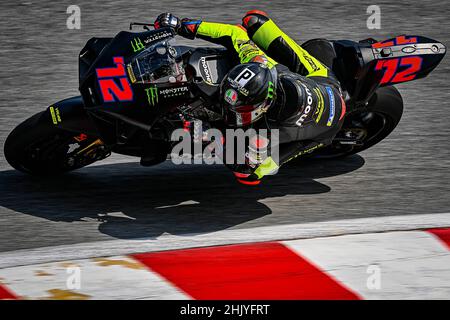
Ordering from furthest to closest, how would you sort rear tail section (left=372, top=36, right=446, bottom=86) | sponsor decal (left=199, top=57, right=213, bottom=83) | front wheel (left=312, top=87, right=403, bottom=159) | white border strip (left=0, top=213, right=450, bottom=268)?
front wheel (left=312, top=87, right=403, bottom=159), rear tail section (left=372, top=36, right=446, bottom=86), sponsor decal (left=199, top=57, right=213, bottom=83), white border strip (left=0, top=213, right=450, bottom=268)

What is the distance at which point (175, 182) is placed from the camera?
716cm

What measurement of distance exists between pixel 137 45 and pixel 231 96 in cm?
Answer: 76

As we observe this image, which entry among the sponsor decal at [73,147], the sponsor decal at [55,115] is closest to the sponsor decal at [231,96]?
the sponsor decal at [55,115]

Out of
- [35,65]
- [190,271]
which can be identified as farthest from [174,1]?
[190,271]

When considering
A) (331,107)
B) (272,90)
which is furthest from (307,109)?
(272,90)

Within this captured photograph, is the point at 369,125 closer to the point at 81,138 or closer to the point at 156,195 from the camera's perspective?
the point at 156,195

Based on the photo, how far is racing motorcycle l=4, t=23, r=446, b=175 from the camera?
20.2ft

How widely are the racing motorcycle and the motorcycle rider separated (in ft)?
0.62

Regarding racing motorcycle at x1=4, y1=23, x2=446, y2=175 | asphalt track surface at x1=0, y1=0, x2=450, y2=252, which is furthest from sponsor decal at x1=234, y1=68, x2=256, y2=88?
asphalt track surface at x1=0, y1=0, x2=450, y2=252

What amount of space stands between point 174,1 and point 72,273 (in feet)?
16.0

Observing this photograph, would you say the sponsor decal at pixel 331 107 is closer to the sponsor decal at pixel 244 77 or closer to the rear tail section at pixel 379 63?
the rear tail section at pixel 379 63

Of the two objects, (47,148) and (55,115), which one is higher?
(55,115)

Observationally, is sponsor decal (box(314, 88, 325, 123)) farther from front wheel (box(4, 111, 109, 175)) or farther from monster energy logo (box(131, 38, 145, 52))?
front wheel (box(4, 111, 109, 175))

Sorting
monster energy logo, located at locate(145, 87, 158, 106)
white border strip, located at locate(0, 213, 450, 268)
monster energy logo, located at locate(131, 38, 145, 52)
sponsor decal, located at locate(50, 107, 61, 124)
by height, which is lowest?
white border strip, located at locate(0, 213, 450, 268)
